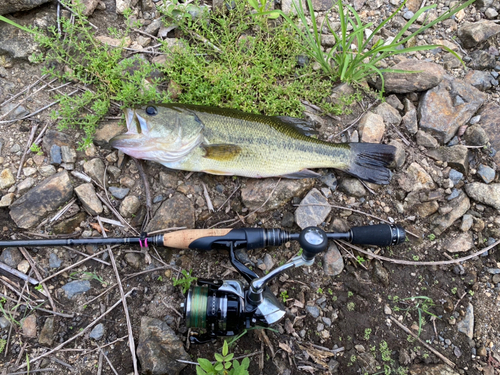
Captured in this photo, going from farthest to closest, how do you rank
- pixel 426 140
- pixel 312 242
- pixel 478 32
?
1. pixel 478 32
2. pixel 426 140
3. pixel 312 242

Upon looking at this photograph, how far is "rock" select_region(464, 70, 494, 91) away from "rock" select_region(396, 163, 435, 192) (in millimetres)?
1552

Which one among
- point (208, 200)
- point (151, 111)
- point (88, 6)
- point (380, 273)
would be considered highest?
point (88, 6)

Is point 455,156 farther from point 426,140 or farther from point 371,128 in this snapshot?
point 371,128

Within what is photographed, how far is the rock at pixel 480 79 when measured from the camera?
14.8ft

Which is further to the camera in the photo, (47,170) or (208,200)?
(208,200)

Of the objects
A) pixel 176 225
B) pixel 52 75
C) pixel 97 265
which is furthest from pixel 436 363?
pixel 52 75

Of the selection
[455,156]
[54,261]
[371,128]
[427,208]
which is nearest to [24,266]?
[54,261]

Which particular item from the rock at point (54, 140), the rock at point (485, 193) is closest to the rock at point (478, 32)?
the rock at point (485, 193)

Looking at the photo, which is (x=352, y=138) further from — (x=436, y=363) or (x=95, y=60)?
(x=95, y=60)

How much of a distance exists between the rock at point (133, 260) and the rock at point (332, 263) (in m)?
2.03

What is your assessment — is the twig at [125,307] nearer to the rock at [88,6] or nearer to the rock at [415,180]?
the rock at [88,6]

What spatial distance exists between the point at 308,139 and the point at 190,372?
2.74 metres

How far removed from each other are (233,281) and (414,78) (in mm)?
3476

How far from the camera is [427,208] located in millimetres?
3992
